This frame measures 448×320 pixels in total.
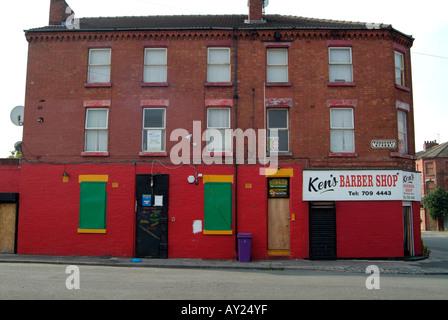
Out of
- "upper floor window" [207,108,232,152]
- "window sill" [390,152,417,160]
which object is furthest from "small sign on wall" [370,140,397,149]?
"upper floor window" [207,108,232,152]

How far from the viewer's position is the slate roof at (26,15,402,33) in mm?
18422

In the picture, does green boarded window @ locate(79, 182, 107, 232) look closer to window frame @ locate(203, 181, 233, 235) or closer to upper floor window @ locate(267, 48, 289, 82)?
window frame @ locate(203, 181, 233, 235)

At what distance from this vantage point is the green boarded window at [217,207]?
1733cm

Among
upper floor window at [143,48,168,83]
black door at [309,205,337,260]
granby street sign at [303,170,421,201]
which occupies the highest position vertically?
upper floor window at [143,48,168,83]

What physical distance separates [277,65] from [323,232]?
25.5 ft

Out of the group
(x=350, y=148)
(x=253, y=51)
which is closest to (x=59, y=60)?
(x=253, y=51)

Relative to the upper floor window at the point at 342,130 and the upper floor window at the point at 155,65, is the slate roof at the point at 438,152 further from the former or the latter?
the upper floor window at the point at 155,65

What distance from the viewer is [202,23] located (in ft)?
65.7

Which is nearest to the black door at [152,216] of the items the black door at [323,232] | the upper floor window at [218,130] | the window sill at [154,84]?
the upper floor window at [218,130]

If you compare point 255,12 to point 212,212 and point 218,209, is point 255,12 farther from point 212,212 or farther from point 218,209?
point 212,212

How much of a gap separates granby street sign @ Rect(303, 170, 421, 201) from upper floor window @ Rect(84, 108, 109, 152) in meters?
9.29

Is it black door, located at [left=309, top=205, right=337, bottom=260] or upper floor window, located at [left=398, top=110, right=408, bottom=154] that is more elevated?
upper floor window, located at [left=398, top=110, right=408, bottom=154]

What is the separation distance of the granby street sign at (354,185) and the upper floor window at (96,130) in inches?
366
